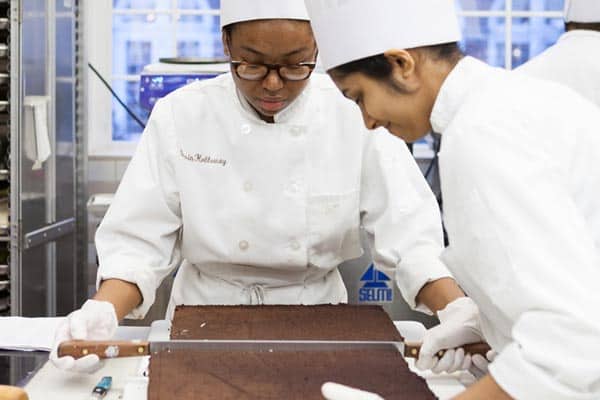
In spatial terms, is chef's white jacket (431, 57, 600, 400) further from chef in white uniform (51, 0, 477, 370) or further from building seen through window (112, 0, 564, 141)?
building seen through window (112, 0, 564, 141)

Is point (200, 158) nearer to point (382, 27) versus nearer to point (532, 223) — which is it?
point (382, 27)

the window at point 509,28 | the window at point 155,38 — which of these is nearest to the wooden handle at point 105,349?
the window at point 155,38

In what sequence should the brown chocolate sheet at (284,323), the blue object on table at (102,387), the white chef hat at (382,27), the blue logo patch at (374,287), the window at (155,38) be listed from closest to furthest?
the white chef hat at (382,27) < the blue object on table at (102,387) < the brown chocolate sheet at (284,323) < the blue logo patch at (374,287) < the window at (155,38)

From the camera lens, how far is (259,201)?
206cm

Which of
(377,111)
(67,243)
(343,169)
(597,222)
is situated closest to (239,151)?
(343,169)

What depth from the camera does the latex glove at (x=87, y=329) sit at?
1.54 metres

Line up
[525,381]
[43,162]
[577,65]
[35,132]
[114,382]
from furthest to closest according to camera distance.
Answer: [43,162] → [35,132] → [577,65] → [114,382] → [525,381]

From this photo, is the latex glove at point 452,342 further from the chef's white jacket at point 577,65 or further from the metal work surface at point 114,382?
the chef's white jacket at point 577,65

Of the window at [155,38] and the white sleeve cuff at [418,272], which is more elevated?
the window at [155,38]

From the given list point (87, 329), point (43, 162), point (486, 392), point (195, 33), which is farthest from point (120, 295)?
point (195, 33)

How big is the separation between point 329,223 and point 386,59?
0.87 metres

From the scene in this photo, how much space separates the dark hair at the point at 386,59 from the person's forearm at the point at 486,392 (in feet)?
1.49

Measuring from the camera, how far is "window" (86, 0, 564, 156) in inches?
166

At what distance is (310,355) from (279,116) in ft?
2.40
